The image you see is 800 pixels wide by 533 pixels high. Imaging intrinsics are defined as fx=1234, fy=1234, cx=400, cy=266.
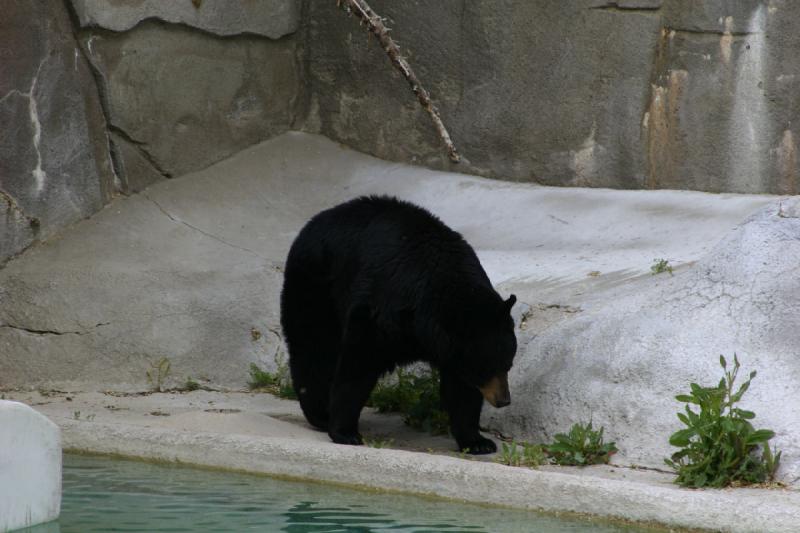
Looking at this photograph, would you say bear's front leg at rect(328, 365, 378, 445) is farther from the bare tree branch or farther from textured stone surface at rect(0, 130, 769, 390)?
the bare tree branch

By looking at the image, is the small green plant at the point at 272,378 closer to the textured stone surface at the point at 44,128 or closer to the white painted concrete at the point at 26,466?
the textured stone surface at the point at 44,128

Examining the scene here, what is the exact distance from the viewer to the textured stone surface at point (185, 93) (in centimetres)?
1072

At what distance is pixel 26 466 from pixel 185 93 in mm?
6775

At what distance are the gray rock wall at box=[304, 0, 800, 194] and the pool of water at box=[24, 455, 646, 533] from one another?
534 centimetres

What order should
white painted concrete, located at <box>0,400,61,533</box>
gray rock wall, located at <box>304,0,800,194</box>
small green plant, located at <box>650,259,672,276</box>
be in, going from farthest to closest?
1. gray rock wall, located at <box>304,0,800,194</box>
2. small green plant, located at <box>650,259,672,276</box>
3. white painted concrete, located at <box>0,400,61,533</box>

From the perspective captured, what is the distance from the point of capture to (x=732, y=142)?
998 centimetres

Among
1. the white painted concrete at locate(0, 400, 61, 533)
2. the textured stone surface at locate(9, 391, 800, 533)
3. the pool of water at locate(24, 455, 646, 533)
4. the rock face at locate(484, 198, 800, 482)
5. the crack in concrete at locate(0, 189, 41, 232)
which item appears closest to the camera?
the white painted concrete at locate(0, 400, 61, 533)

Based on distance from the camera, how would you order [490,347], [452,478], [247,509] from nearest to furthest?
1. [247,509]
2. [452,478]
3. [490,347]

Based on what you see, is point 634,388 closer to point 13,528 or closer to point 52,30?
point 13,528

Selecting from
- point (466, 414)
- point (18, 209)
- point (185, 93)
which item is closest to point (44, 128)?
point (18, 209)

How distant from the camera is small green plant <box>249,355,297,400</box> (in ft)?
28.7

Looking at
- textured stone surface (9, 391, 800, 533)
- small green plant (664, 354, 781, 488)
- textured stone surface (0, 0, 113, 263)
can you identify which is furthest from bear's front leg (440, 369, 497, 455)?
textured stone surface (0, 0, 113, 263)

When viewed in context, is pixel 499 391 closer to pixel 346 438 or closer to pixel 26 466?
pixel 346 438

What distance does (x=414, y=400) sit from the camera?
7820 millimetres
